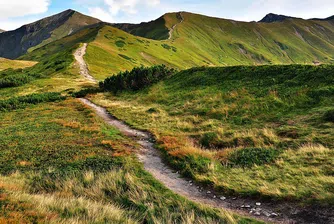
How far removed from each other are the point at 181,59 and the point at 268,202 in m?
126

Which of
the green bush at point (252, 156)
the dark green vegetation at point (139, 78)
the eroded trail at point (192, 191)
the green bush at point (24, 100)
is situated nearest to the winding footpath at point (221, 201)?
the eroded trail at point (192, 191)

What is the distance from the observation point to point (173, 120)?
958 inches

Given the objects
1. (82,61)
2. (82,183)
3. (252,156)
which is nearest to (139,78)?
(252,156)

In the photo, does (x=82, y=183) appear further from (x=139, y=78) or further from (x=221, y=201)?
(x=139, y=78)

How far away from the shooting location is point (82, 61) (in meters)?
83.9

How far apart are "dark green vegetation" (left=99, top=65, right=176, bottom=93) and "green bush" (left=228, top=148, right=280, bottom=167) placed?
28.6m

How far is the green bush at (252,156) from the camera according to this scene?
1352cm

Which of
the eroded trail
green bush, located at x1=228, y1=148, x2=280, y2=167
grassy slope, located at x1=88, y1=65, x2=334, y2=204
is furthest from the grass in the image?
green bush, located at x1=228, y1=148, x2=280, y2=167

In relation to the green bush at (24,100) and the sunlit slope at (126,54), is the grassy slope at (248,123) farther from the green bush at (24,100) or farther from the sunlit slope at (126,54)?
the sunlit slope at (126,54)

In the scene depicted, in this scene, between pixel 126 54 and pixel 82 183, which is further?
pixel 126 54

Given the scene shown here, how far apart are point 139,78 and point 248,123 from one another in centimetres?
2561

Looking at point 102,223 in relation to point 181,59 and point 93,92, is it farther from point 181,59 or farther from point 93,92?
point 181,59

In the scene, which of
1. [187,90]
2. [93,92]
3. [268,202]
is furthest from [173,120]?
[93,92]

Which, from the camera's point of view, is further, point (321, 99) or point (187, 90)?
point (187, 90)
